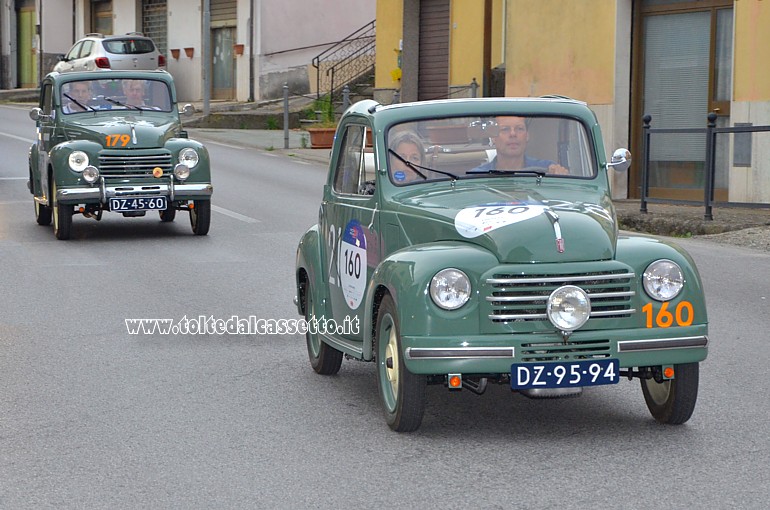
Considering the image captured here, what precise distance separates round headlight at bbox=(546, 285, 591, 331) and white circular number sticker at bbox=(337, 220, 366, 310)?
1436mm

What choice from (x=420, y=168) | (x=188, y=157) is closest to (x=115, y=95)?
(x=188, y=157)

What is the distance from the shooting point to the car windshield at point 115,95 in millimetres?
17281

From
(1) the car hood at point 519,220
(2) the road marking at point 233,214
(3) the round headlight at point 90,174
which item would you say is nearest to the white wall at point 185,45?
(2) the road marking at point 233,214

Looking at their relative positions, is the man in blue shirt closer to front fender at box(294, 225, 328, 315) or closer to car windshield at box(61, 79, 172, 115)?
front fender at box(294, 225, 328, 315)

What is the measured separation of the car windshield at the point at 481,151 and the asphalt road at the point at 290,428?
1211 millimetres

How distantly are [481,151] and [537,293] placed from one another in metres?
1.36

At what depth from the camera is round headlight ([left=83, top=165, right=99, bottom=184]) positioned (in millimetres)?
15984

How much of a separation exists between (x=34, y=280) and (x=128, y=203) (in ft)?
11.4

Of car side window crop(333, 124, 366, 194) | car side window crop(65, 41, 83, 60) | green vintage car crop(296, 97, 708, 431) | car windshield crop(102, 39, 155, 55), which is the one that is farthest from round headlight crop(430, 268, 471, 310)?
car side window crop(65, 41, 83, 60)

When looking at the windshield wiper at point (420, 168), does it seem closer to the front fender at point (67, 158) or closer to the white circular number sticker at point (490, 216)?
the white circular number sticker at point (490, 216)

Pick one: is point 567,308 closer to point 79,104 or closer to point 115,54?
point 79,104

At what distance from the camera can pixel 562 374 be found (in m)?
6.28

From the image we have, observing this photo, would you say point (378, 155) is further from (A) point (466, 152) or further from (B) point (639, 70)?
(B) point (639, 70)

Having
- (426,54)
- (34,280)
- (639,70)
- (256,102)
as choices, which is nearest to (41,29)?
(256,102)
